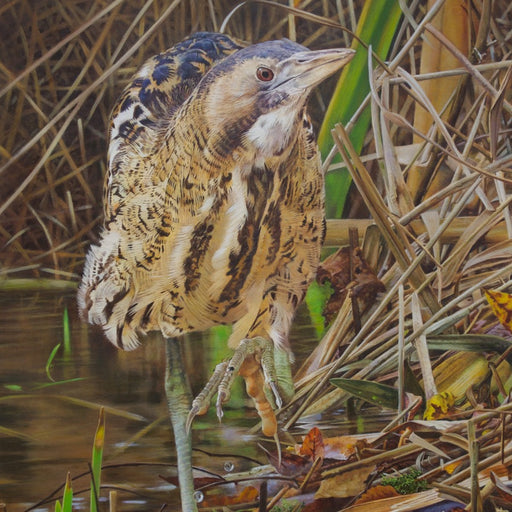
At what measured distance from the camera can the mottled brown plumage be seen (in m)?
1.12

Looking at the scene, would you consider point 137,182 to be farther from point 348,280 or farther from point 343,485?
point 343,485

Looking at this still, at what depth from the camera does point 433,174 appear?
4.30 ft

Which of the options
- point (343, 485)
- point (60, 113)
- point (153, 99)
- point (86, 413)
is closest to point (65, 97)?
point (60, 113)

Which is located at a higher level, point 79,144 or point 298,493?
point 79,144

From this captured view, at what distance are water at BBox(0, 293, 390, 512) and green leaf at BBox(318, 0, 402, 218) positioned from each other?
32 cm

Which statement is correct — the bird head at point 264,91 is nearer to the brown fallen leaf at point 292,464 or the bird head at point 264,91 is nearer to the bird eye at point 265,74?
the bird eye at point 265,74

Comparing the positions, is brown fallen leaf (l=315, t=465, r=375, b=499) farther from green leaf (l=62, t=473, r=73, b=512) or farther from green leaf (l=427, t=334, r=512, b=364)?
green leaf (l=62, t=473, r=73, b=512)

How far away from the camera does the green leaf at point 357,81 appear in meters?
1.27

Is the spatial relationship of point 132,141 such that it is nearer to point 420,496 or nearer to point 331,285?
point 331,285

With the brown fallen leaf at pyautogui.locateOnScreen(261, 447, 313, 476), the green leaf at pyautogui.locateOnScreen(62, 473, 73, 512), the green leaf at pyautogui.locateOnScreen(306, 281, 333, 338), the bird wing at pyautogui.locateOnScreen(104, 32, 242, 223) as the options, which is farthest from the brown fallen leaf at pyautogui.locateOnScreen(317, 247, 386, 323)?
the green leaf at pyautogui.locateOnScreen(62, 473, 73, 512)

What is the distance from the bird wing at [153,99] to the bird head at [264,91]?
0.09 m

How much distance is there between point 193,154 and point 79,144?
0.20 metres

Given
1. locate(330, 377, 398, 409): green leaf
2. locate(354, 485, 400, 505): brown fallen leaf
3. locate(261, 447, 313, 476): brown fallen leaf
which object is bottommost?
locate(354, 485, 400, 505): brown fallen leaf

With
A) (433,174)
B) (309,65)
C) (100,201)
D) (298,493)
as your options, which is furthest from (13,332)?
(433,174)
